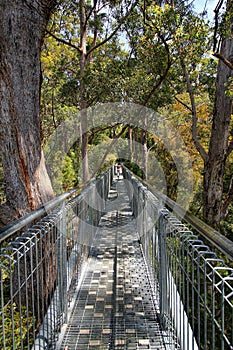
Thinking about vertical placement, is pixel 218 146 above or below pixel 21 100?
below

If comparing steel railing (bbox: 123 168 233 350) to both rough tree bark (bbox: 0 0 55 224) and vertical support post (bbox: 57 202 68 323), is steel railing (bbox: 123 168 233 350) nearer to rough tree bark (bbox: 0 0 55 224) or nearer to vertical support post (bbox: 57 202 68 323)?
vertical support post (bbox: 57 202 68 323)

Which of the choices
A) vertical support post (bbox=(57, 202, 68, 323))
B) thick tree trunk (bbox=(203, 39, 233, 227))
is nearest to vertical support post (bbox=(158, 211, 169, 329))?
vertical support post (bbox=(57, 202, 68, 323))

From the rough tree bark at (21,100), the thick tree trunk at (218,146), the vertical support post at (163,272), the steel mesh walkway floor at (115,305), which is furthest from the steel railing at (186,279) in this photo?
the thick tree trunk at (218,146)

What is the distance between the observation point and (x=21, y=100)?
17.3 ft

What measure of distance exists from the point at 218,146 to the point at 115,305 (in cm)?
643

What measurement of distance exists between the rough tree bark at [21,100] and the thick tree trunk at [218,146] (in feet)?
17.3

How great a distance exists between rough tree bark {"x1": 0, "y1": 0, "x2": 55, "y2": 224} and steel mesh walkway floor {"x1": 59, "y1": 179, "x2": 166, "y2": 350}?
1.57m

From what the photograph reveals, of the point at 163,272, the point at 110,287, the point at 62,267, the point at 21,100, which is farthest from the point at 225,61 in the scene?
the point at 62,267

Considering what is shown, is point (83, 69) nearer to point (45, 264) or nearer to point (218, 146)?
point (218, 146)

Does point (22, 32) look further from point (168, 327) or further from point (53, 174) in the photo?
point (53, 174)

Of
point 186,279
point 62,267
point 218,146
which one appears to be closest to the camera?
point 186,279

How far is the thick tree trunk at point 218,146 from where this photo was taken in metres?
9.11

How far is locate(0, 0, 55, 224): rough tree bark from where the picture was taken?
5125 mm

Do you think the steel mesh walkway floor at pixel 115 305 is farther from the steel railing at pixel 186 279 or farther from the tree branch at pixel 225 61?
the tree branch at pixel 225 61
